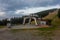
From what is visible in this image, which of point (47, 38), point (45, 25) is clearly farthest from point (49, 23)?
point (47, 38)

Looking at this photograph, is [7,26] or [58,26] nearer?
[58,26]

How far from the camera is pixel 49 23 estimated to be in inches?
577

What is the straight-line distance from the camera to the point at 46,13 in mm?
14094

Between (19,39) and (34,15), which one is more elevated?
(34,15)

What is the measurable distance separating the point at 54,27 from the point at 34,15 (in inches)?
88.7

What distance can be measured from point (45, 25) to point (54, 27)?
1.19 m

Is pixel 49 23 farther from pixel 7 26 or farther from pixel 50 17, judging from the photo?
pixel 7 26

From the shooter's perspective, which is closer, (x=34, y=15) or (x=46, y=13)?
(x=46, y=13)

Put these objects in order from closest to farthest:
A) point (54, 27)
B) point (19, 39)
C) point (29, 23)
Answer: point (19, 39) < point (54, 27) < point (29, 23)

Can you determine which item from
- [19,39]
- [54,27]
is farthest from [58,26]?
[19,39]

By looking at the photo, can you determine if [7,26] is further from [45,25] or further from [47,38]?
[47,38]

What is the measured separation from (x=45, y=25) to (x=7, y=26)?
3.29 m

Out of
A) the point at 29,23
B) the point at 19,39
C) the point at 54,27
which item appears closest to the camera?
the point at 19,39

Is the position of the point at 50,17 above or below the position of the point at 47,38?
above
